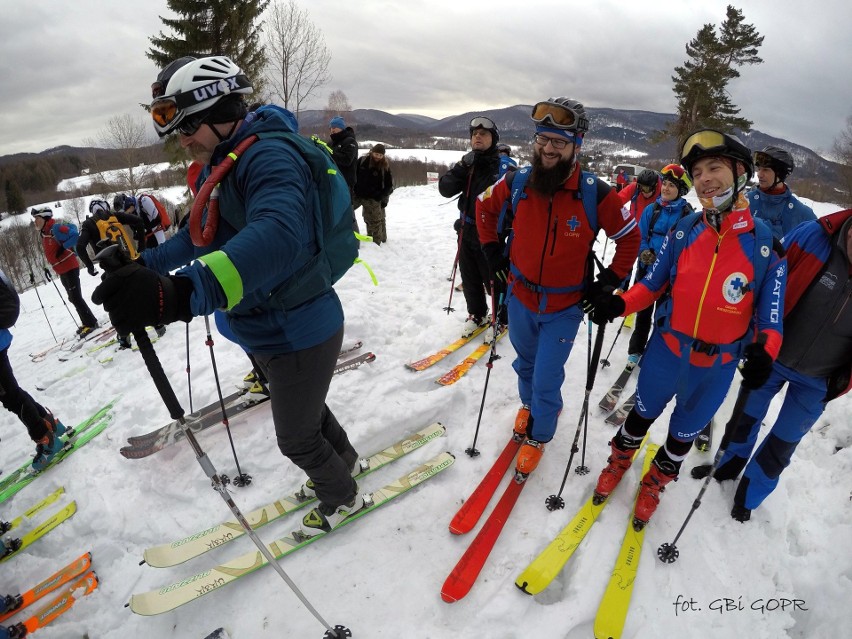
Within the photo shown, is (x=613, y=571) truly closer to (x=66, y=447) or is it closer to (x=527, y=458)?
(x=527, y=458)

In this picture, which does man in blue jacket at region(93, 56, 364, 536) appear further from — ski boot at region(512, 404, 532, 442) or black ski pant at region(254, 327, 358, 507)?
ski boot at region(512, 404, 532, 442)

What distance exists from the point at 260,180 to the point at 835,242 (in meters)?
3.60

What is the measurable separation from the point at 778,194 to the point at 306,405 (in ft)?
18.3

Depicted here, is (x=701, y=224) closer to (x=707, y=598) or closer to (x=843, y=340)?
(x=843, y=340)

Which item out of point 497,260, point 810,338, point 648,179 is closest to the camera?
point 810,338

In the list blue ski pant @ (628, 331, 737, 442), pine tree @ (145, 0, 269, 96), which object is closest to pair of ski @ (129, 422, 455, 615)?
blue ski pant @ (628, 331, 737, 442)

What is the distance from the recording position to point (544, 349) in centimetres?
346

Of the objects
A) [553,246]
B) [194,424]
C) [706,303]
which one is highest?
[553,246]

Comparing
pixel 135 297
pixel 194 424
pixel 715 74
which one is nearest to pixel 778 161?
pixel 135 297

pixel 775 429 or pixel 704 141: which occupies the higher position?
pixel 704 141

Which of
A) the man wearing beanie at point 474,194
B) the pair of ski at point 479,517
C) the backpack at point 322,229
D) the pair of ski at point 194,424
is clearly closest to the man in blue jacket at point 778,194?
the man wearing beanie at point 474,194

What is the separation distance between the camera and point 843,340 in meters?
2.68

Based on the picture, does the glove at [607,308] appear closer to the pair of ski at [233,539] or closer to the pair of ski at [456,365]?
the pair of ski at [233,539]

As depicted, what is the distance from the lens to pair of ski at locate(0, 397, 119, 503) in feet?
12.9
